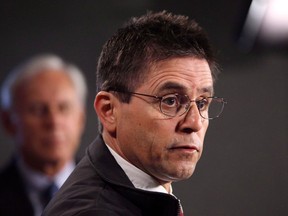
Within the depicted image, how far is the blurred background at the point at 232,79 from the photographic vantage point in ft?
7.23

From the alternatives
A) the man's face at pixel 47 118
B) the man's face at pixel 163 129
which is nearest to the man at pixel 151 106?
the man's face at pixel 163 129

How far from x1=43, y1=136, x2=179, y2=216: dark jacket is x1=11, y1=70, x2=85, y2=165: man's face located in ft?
3.00

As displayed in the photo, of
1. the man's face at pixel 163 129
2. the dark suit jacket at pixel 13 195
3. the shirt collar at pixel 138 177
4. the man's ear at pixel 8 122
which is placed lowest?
the dark suit jacket at pixel 13 195

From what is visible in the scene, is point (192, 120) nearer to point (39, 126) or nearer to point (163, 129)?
point (163, 129)

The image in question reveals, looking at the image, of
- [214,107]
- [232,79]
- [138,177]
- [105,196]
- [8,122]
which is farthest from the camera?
[232,79]

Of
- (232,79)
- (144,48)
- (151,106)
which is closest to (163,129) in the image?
(151,106)

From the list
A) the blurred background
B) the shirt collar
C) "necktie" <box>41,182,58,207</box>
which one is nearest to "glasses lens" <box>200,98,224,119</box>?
the shirt collar

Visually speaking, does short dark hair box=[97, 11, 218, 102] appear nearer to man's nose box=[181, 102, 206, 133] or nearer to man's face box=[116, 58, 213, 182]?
man's face box=[116, 58, 213, 182]

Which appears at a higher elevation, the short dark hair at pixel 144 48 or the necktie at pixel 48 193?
the short dark hair at pixel 144 48

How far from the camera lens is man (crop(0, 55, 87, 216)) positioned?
2.12 metres

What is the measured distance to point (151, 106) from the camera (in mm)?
1297

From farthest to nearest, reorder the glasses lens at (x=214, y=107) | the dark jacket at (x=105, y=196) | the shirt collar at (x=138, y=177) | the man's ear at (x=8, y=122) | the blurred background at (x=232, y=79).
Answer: the blurred background at (x=232, y=79) < the man's ear at (x=8, y=122) < the glasses lens at (x=214, y=107) < the shirt collar at (x=138, y=177) < the dark jacket at (x=105, y=196)

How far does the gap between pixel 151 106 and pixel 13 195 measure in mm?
1034

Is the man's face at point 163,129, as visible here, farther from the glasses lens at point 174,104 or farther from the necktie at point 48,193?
the necktie at point 48,193
